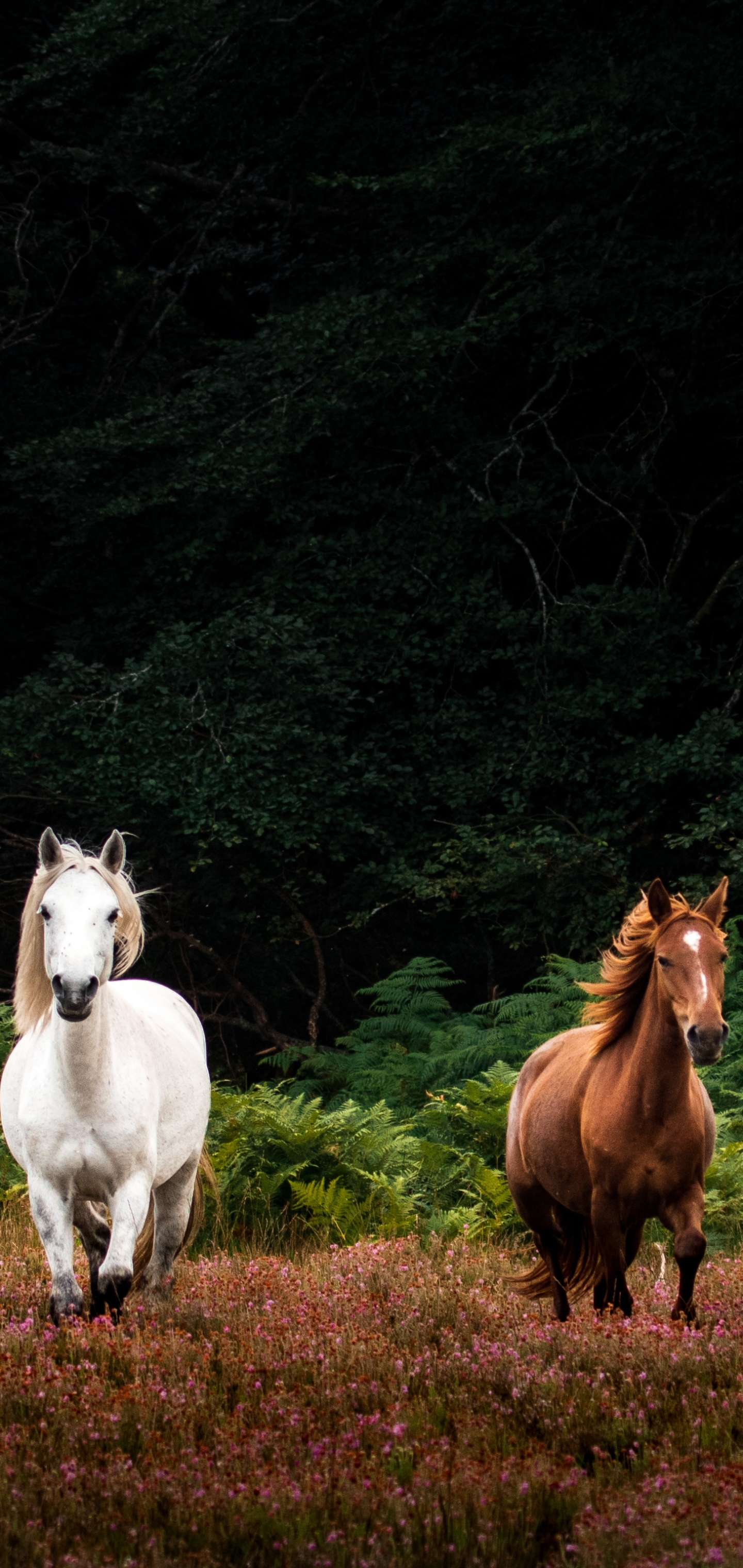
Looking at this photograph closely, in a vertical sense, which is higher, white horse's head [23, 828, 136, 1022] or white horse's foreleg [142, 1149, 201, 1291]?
white horse's head [23, 828, 136, 1022]

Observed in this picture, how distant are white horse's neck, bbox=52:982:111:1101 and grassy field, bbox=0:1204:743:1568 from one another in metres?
0.87

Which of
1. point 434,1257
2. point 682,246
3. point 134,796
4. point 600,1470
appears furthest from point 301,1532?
point 682,246

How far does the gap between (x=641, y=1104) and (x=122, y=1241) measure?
2024mm

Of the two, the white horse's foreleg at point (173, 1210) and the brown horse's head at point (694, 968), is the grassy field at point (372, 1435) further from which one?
the brown horse's head at point (694, 968)

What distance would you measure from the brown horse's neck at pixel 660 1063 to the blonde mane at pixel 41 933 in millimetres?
2044

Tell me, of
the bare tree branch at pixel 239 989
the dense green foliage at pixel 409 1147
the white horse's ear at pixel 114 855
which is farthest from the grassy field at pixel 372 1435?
the bare tree branch at pixel 239 989

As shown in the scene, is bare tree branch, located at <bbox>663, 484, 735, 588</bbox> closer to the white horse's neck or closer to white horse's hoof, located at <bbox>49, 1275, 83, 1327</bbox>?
the white horse's neck

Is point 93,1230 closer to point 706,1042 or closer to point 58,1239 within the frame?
point 58,1239

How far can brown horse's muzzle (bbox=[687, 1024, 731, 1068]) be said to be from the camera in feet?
13.8

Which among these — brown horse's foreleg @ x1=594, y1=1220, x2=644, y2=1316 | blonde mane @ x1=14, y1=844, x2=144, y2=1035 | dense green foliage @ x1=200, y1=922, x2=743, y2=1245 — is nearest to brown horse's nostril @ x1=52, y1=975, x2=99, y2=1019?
blonde mane @ x1=14, y1=844, x2=144, y2=1035

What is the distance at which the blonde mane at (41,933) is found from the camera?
5.12 m

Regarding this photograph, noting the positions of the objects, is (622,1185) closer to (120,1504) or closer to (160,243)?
(120,1504)

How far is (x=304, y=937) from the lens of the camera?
16312 millimetres

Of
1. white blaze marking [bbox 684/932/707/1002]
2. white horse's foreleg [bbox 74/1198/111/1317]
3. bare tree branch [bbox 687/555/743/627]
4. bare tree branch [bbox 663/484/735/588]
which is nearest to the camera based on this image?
white blaze marking [bbox 684/932/707/1002]
